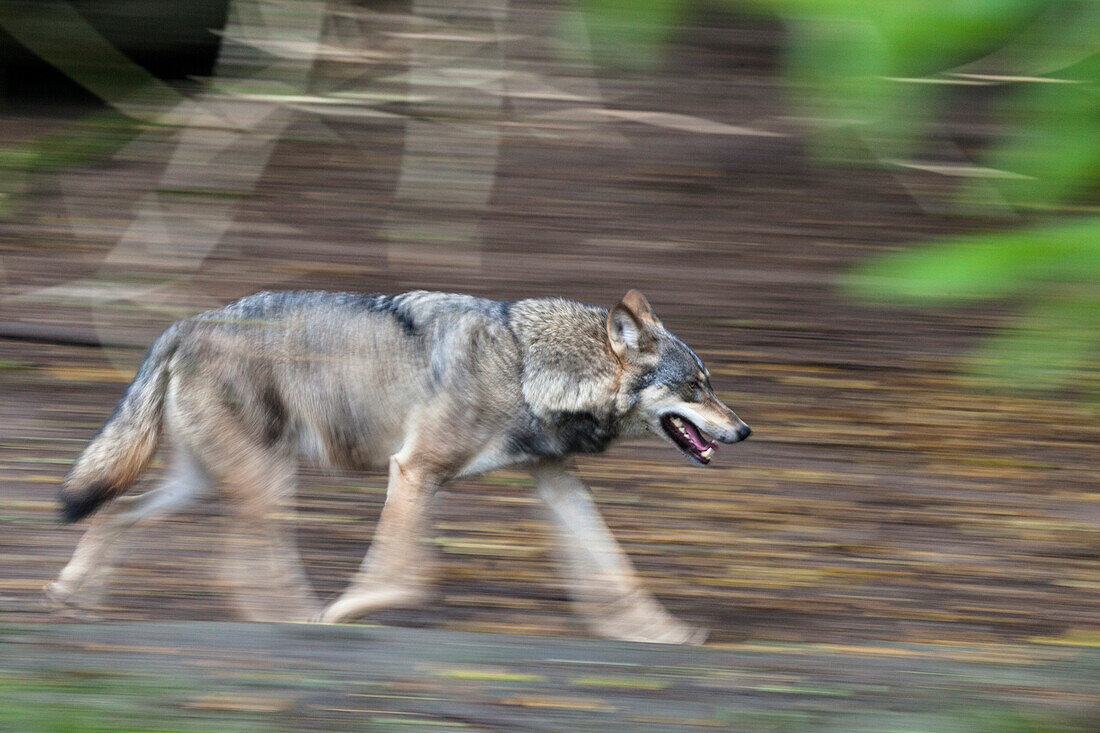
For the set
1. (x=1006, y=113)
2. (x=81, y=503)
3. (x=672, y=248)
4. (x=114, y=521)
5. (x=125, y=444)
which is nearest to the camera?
(x=1006, y=113)

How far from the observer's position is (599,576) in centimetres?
538

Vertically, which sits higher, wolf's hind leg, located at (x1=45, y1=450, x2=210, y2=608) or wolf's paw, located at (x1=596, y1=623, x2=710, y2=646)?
wolf's hind leg, located at (x1=45, y1=450, x2=210, y2=608)

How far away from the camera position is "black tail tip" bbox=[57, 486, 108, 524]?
482cm

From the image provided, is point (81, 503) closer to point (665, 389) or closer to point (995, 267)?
point (665, 389)

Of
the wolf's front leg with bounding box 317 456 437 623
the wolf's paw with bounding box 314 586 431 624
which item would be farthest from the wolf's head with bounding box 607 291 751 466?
the wolf's paw with bounding box 314 586 431 624

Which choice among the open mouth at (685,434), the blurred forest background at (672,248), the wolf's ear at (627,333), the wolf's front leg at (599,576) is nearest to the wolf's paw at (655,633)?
the wolf's front leg at (599,576)

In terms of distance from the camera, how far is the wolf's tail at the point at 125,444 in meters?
4.85

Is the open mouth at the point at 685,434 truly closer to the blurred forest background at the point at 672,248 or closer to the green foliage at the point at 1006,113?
the blurred forest background at the point at 672,248

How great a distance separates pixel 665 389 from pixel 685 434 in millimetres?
226

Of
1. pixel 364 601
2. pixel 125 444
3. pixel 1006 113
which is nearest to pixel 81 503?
pixel 125 444

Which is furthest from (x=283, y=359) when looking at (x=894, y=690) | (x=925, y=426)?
(x=925, y=426)

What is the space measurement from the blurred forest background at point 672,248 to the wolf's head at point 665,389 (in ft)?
2.68

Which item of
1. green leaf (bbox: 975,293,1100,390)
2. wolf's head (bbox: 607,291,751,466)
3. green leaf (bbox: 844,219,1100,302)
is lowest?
wolf's head (bbox: 607,291,751,466)

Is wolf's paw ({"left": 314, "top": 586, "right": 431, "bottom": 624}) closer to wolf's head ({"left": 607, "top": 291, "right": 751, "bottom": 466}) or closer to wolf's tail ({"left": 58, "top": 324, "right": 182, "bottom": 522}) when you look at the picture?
wolf's tail ({"left": 58, "top": 324, "right": 182, "bottom": 522})
